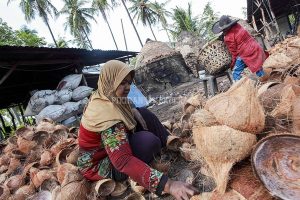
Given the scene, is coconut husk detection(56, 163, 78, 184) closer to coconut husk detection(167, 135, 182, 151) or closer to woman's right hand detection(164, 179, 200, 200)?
coconut husk detection(167, 135, 182, 151)

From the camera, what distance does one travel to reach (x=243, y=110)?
1557 millimetres

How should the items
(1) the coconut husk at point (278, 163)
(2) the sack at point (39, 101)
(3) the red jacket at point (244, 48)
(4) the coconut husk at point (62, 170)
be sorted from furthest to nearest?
(2) the sack at point (39, 101) → (3) the red jacket at point (244, 48) → (4) the coconut husk at point (62, 170) → (1) the coconut husk at point (278, 163)

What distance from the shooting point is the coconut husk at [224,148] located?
58.6 inches

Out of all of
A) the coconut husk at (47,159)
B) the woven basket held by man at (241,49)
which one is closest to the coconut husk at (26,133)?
the coconut husk at (47,159)

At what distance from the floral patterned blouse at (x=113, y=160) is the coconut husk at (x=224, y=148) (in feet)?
1.08

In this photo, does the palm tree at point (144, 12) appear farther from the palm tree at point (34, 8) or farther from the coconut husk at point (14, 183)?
the coconut husk at point (14, 183)

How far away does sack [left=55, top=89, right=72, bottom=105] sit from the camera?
6383 mm

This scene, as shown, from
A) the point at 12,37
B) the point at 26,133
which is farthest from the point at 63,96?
the point at 12,37

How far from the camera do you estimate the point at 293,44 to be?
16.4ft

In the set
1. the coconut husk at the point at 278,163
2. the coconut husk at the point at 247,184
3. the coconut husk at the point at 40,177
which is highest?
the coconut husk at the point at 278,163

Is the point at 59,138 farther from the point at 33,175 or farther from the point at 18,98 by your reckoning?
the point at 18,98

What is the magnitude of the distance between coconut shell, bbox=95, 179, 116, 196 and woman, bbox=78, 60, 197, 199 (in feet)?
0.14

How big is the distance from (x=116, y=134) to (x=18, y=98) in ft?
28.7

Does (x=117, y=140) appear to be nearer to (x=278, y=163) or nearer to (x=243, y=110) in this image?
(x=243, y=110)
